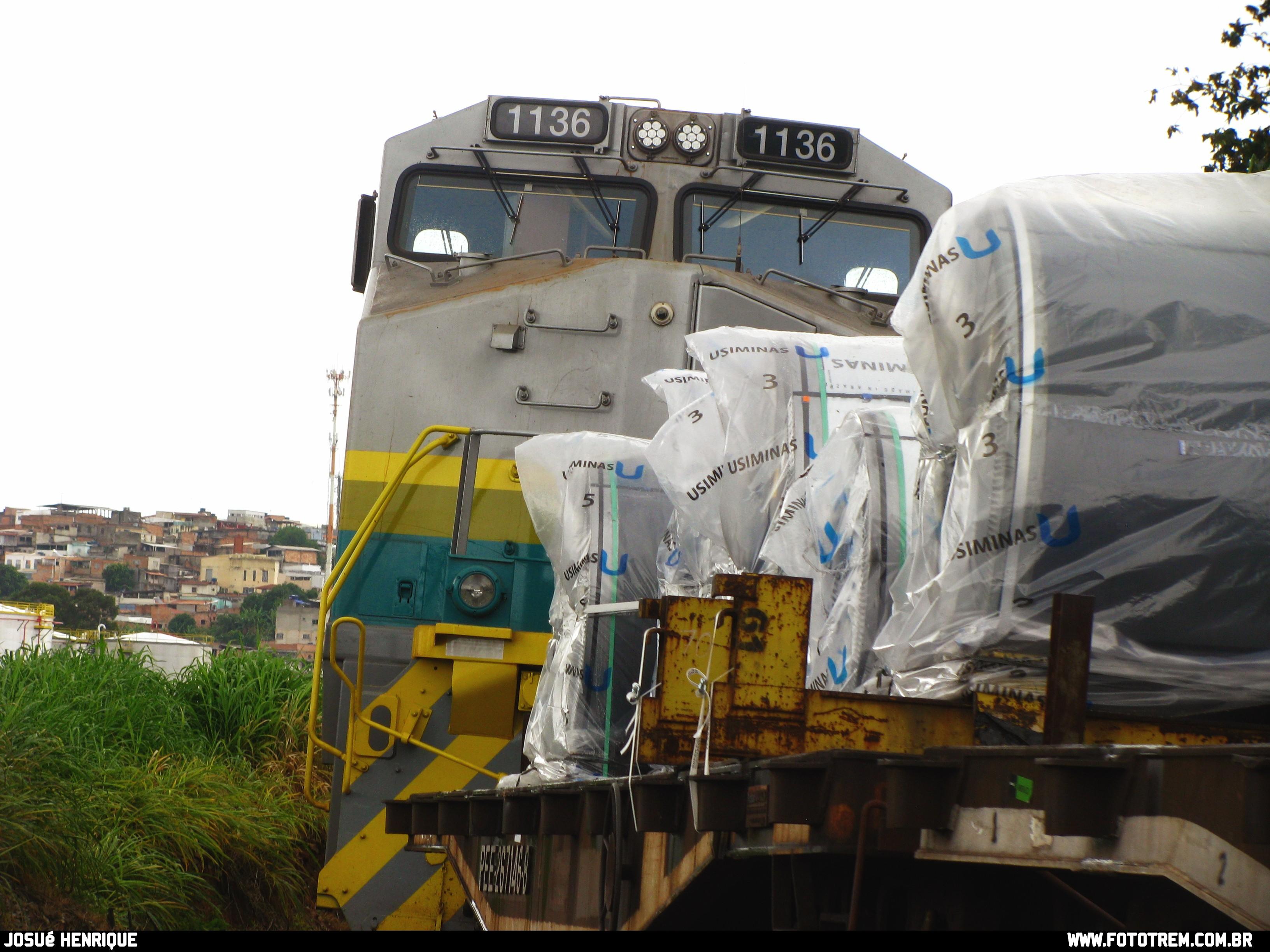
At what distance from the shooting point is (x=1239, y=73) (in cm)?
855

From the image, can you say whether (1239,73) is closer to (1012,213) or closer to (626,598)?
(626,598)

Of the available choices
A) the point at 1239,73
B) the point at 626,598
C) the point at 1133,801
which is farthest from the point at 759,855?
the point at 1239,73

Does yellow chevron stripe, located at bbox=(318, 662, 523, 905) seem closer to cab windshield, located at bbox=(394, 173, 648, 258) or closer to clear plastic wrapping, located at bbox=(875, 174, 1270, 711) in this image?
cab windshield, located at bbox=(394, 173, 648, 258)

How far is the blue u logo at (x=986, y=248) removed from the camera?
2385 mm

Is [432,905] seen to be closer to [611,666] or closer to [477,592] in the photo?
[477,592]

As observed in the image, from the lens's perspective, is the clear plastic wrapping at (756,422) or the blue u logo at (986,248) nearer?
the blue u logo at (986,248)

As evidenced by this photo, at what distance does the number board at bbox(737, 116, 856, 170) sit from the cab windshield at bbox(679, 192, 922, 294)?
210mm

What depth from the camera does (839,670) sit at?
9.55 ft

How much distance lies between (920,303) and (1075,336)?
15.6 inches

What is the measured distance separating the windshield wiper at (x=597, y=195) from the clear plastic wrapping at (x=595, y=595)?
6.21ft

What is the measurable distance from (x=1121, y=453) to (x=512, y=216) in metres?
4.15

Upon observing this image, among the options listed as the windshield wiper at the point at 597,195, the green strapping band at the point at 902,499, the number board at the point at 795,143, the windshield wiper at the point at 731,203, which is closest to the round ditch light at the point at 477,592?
the windshield wiper at the point at 597,195

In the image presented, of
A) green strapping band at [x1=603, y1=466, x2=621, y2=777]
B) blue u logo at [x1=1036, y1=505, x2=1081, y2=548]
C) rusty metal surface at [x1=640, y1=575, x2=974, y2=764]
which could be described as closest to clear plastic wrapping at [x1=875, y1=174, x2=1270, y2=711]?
blue u logo at [x1=1036, y1=505, x2=1081, y2=548]

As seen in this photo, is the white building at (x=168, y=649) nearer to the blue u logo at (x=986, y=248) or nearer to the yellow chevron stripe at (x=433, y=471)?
the yellow chevron stripe at (x=433, y=471)
